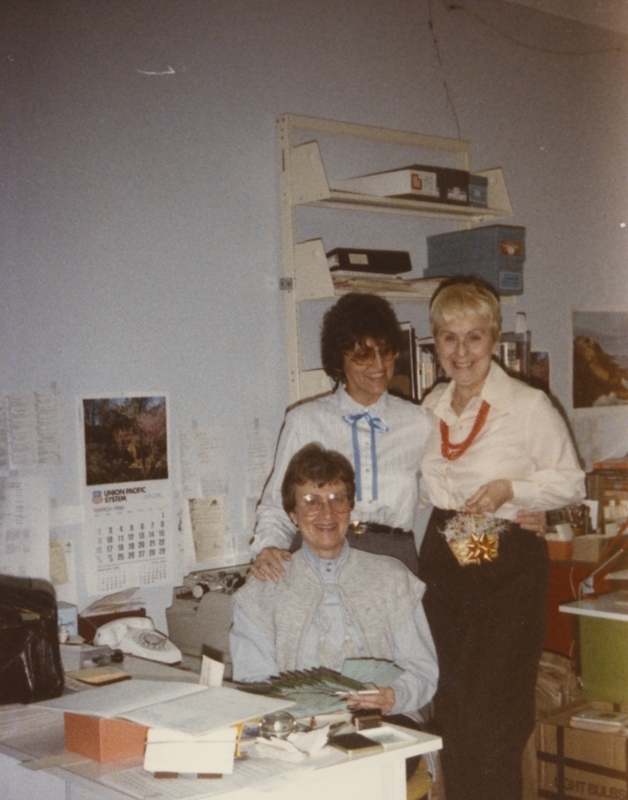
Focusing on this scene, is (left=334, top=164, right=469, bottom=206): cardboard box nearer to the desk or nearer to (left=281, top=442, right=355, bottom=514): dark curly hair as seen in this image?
(left=281, top=442, right=355, bottom=514): dark curly hair

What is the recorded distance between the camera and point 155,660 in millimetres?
2473

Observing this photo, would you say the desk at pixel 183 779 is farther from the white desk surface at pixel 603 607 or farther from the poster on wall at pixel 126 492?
the white desk surface at pixel 603 607

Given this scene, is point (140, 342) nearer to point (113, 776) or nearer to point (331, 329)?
point (331, 329)

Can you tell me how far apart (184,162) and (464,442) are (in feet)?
4.30

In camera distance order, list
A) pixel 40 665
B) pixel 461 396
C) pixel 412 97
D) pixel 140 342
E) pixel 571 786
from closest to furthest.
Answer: pixel 40 665, pixel 461 396, pixel 140 342, pixel 571 786, pixel 412 97

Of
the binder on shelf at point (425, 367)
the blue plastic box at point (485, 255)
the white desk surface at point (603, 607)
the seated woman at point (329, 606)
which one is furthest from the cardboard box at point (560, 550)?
the seated woman at point (329, 606)

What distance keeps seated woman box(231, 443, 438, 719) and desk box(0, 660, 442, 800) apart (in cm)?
45

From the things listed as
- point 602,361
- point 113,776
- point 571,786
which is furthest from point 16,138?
point 602,361

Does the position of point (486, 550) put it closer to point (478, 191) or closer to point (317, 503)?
point (317, 503)

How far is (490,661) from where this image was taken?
94.2 inches

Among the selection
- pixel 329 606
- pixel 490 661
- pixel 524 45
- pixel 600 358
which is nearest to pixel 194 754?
pixel 329 606

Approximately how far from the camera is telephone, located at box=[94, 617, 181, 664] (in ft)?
8.08

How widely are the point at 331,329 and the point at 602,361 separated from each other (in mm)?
2415

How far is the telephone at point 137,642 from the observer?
2.46 meters
